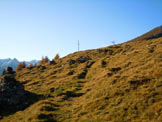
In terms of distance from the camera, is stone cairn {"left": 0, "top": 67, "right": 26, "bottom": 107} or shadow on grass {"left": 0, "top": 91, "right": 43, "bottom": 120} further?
stone cairn {"left": 0, "top": 67, "right": 26, "bottom": 107}

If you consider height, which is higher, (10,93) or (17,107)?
(10,93)

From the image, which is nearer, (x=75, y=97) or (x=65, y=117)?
(x=65, y=117)

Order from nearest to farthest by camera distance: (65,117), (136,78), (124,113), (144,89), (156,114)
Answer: (156,114), (124,113), (65,117), (144,89), (136,78)

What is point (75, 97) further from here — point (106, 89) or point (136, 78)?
point (136, 78)

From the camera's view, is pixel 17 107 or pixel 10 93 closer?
pixel 17 107

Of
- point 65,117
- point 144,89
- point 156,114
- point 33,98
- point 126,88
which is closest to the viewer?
point 156,114

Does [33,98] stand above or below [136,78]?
below

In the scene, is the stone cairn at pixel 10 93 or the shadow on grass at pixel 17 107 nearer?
the shadow on grass at pixel 17 107

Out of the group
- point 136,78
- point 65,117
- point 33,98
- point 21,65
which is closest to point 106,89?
point 136,78

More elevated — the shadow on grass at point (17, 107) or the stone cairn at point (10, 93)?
the stone cairn at point (10, 93)

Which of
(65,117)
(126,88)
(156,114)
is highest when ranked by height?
(126,88)

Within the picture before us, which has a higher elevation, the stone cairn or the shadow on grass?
the stone cairn

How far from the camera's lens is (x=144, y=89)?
61.0 feet

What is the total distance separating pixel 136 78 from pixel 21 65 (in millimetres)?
107201
